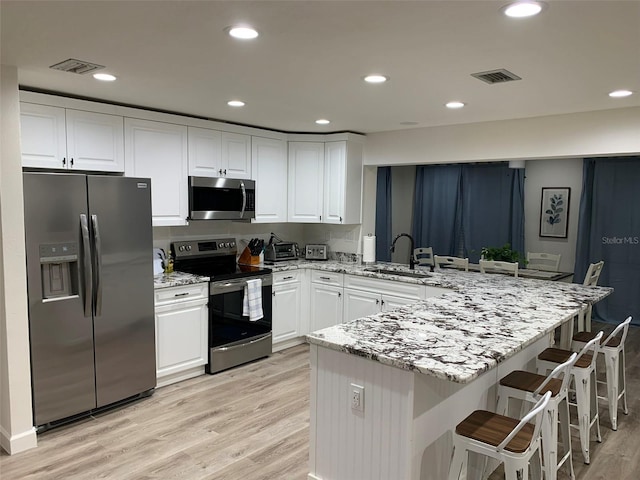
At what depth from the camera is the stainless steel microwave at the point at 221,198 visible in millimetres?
4414

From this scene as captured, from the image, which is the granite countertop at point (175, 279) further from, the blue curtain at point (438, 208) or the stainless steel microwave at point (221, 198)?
the blue curtain at point (438, 208)

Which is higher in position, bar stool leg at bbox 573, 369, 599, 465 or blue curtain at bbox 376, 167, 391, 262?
blue curtain at bbox 376, 167, 391, 262

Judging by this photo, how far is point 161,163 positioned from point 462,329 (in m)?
2.99

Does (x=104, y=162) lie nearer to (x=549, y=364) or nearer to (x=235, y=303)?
(x=235, y=303)

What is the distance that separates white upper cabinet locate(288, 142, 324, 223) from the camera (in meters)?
5.34

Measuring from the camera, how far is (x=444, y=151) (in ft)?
15.5

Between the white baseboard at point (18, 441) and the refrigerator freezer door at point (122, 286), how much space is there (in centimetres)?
49

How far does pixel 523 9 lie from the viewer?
1.85 m

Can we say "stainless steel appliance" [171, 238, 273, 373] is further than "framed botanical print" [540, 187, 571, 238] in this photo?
No

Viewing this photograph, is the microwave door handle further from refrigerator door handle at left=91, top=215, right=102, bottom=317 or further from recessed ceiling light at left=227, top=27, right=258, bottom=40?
recessed ceiling light at left=227, top=27, right=258, bottom=40

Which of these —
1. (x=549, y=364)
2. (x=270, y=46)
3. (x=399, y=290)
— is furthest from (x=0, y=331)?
(x=549, y=364)

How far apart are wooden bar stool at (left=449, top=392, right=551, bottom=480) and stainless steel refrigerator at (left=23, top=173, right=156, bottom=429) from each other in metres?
2.58

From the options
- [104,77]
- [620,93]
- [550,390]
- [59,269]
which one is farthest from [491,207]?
[59,269]

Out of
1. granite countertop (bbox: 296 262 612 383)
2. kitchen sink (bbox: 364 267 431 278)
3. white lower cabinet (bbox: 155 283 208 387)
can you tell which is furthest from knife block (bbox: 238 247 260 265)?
granite countertop (bbox: 296 262 612 383)
